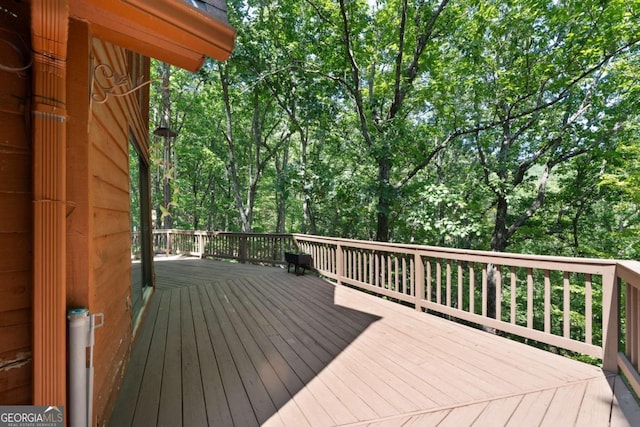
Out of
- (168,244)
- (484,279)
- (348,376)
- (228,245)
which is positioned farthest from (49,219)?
(168,244)

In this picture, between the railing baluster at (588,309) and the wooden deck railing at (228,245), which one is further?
the wooden deck railing at (228,245)

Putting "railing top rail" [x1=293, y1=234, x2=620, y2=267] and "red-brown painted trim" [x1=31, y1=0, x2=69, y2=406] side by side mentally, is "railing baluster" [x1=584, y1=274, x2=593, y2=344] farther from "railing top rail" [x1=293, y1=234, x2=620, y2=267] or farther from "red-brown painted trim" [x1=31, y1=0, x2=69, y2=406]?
"red-brown painted trim" [x1=31, y1=0, x2=69, y2=406]

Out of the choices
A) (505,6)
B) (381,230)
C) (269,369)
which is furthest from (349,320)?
(505,6)

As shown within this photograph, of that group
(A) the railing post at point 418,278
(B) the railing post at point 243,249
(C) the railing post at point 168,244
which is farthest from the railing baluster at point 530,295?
(C) the railing post at point 168,244

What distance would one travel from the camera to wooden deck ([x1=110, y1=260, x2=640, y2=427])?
1.63m

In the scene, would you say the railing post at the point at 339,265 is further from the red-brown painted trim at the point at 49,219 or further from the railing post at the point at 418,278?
the red-brown painted trim at the point at 49,219

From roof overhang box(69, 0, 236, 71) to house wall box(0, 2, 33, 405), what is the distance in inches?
10.2

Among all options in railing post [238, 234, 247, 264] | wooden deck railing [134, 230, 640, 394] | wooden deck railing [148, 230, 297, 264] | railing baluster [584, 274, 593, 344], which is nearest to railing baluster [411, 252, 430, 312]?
wooden deck railing [134, 230, 640, 394]

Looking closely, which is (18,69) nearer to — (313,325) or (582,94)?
(313,325)

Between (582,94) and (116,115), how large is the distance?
380 inches

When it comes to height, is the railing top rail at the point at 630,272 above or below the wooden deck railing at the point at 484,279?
above

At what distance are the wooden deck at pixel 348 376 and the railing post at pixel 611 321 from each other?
0.13 m

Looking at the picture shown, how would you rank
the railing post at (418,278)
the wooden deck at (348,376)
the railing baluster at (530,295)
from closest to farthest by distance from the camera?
the wooden deck at (348,376)
the railing baluster at (530,295)
the railing post at (418,278)

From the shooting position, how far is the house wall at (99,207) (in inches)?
49.1
